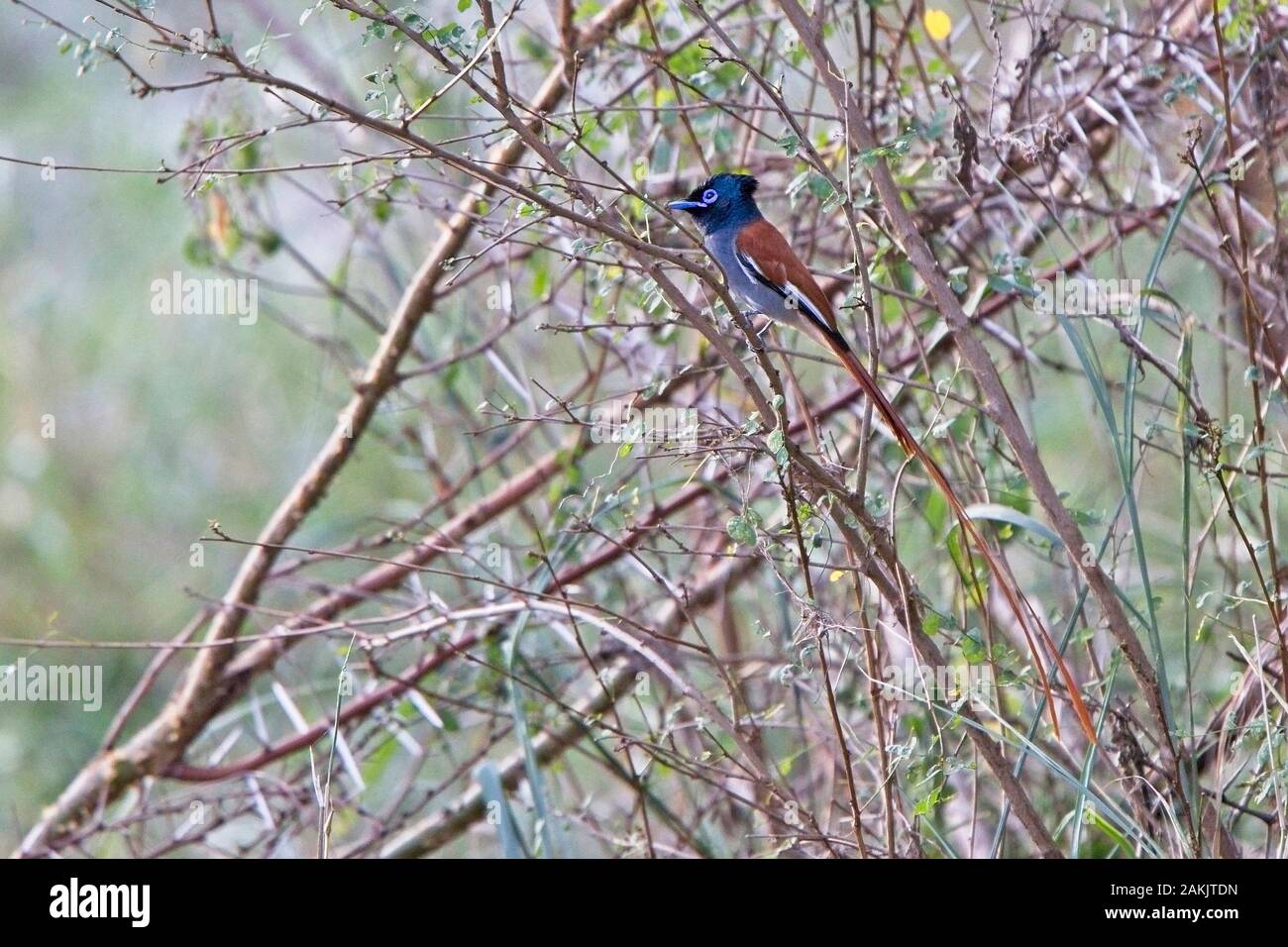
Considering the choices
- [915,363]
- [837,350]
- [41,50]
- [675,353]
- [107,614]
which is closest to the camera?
[837,350]

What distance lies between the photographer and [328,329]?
8.50m

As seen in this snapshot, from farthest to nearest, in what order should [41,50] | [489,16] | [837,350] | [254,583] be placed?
[41,50] < [254,583] < [837,350] < [489,16]

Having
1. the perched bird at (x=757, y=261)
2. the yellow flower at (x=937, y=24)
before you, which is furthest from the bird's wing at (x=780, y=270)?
the yellow flower at (x=937, y=24)

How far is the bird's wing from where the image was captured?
417cm

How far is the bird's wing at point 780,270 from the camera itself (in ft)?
13.7

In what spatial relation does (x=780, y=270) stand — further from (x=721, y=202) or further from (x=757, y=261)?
(x=721, y=202)

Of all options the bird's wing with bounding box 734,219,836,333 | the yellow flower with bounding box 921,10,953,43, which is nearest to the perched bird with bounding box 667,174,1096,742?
the bird's wing with bounding box 734,219,836,333

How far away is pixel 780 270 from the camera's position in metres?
4.27

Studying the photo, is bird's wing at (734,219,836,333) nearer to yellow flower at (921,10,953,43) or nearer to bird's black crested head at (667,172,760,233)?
bird's black crested head at (667,172,760,233)

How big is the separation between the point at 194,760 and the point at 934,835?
3.32 metres

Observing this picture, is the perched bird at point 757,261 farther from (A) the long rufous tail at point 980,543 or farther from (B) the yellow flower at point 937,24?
(B) the yellow flower at point 937,24

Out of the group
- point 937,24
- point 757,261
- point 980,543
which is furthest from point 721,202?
point 980,543
